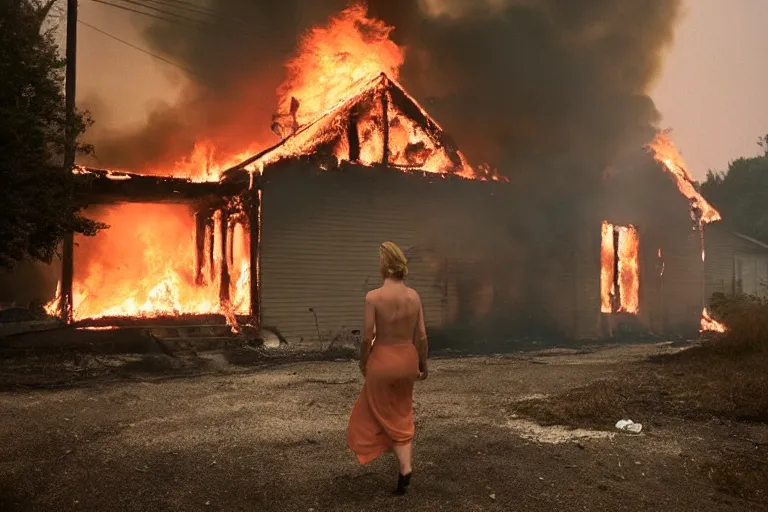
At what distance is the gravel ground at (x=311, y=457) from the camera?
13.6ft

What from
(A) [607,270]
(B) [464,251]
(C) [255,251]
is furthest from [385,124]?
(A) [607,270]

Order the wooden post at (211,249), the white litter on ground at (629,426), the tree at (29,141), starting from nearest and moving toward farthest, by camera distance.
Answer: the white litter on ground at (629,426) < the tree at (29,141) < the wooden post at (211,249)

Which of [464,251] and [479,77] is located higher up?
[479,77]

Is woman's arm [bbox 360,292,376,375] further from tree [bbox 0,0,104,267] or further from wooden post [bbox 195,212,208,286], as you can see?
wooden post [bbox 195,212,208,286]

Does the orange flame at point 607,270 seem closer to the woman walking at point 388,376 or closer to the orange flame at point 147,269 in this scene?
the orange flame at point 147,269

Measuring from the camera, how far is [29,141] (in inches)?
416

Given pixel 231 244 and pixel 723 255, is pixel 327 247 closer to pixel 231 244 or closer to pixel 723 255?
pixel 231 244

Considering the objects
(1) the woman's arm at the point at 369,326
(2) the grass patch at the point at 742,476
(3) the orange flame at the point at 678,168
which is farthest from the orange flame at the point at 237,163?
(2) the grass patch at the point at 742,476

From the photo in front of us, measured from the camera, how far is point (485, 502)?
4.09 metres

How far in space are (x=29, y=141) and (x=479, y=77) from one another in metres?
14.8

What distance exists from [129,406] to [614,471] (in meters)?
5.90

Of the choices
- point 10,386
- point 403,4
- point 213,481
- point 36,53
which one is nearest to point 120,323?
point 10,386

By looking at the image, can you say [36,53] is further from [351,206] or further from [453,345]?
[453,345]

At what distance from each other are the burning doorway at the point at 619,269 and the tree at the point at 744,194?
19.2m
